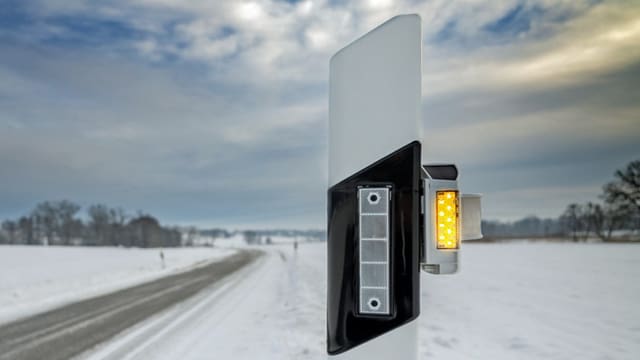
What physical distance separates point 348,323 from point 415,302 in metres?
0.23

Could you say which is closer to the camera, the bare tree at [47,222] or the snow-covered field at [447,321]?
the snow-covered field at [447,321]

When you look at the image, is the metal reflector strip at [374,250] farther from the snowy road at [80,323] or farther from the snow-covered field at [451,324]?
the snowy road at [80,323]

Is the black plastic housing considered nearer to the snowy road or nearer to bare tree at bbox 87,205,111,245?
the snowy road

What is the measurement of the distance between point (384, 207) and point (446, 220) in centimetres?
21

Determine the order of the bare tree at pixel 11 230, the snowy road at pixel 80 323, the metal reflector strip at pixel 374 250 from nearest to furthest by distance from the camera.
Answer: the metal reflector strip at pixel 374 250
the snowy road at pixel 80 323
the bare tree at pixel 11 230

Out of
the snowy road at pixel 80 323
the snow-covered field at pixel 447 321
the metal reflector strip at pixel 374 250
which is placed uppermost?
the metal reflector strip at pixel 374 250

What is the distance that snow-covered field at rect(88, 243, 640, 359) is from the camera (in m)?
6.22

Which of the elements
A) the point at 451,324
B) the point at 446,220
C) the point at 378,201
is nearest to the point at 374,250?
the point at 378,201

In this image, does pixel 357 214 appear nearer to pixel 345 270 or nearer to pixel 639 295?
pixel 345 270

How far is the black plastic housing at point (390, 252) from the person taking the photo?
1.54 meters

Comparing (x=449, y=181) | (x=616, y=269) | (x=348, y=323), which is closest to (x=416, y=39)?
(x=449, y=181)

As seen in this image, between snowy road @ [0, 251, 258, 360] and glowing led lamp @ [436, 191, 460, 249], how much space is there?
21.5ft

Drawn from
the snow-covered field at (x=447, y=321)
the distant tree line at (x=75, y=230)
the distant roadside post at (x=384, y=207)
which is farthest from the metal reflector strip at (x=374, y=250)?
the distant tree line at (x=75, y=230)

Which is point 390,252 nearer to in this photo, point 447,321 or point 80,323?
point 447,321
